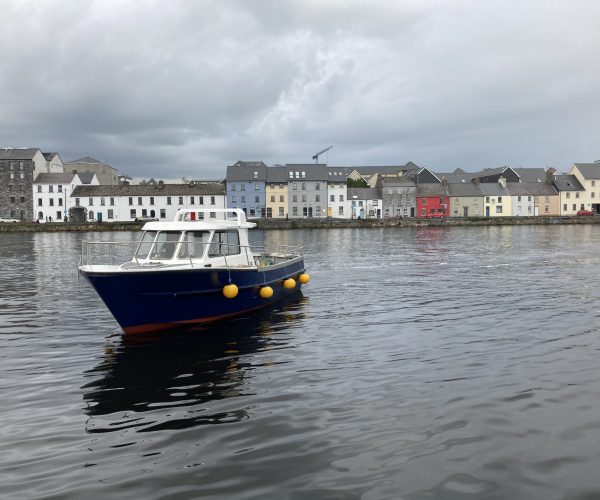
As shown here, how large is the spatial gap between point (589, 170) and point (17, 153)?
127165 millimetres

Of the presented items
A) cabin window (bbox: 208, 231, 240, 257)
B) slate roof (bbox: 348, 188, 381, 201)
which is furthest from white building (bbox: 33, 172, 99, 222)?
cabin window (bbox: 208, 231, 240, 257)

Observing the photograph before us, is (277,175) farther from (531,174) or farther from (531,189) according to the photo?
(531,174)

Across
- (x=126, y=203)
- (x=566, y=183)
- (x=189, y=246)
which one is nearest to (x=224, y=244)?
(x=189, y=246)

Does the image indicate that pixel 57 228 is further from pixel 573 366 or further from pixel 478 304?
pixel 573 366

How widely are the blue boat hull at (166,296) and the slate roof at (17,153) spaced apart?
376ft

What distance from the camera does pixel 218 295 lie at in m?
17.1

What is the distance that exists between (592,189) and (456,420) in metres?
135

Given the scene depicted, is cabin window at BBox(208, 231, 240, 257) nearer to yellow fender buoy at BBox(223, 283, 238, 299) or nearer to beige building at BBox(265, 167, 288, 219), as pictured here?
yellow fender buoy at BBox(223, 283, 238, 299)

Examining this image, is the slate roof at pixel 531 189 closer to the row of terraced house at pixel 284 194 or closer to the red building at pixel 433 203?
the row of terraced house at pixel 284 194

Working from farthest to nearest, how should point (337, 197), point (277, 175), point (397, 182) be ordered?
1. point (397, 182)
2. point (337, 197)
3. point (277, 175)

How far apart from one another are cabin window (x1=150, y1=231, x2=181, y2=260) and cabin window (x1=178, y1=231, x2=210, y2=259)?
30 cm

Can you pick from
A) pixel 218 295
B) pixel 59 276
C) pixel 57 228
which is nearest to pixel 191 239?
pixel 218 295

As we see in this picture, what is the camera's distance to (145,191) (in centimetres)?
11444

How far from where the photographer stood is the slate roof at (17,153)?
116125 millimetres
